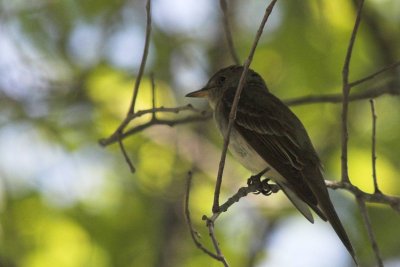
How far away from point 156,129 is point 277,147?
283cm

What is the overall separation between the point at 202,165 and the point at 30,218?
1.80 metres

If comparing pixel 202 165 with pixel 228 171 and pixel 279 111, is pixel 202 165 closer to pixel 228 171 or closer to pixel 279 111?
pixel 228 171

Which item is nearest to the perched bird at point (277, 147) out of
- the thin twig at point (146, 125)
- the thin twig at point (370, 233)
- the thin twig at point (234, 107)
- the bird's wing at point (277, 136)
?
the bird's wing at point (277, 136)

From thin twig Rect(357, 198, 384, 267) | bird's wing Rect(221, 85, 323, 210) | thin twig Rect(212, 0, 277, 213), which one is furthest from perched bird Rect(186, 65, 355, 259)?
thin twig Rect(212, 0, 277, 213)

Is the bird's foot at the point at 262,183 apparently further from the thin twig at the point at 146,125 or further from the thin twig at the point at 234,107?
the thin twig at the point at 234,107

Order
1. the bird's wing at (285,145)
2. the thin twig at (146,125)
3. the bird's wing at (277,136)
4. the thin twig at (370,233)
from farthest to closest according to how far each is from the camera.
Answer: the thin twig at (146,125), the bird's wing at (277,136), the bird's wing at (285,145), the thin twig at (370,233)

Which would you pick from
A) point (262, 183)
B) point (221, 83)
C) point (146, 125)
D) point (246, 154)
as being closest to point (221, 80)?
point (221, 83)

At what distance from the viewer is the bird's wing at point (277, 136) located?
18.4 feet

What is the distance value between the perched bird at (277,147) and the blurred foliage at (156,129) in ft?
4.91

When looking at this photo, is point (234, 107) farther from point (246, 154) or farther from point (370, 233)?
point (246, 154)

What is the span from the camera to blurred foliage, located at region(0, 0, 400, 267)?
7.60 m

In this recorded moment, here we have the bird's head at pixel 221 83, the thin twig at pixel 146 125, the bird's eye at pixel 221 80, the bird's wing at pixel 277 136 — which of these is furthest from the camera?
the bird's eye at pixel 221 80

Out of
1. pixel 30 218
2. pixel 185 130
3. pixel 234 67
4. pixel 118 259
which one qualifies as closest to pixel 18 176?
pixel 30 218

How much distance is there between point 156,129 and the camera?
8.54 metres
